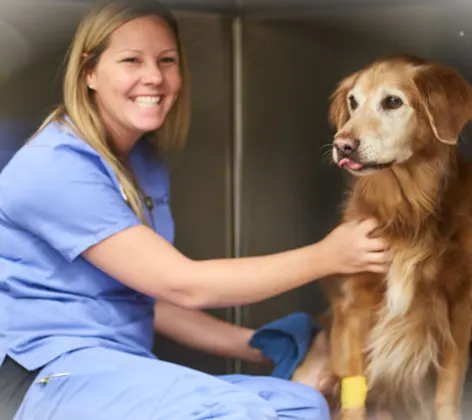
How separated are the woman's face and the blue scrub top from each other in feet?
0.28

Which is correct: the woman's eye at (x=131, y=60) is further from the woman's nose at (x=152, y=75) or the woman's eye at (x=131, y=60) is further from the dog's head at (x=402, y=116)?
the dog's head at (x=402, y=116)

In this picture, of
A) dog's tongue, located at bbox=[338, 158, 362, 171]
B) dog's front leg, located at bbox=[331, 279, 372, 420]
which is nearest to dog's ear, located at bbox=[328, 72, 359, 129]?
dog's tongue, located at bbox=[338, 158, 362, 171]

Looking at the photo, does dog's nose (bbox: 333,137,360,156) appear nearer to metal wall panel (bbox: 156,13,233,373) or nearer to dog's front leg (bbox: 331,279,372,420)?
dog's front leg (bbox: 331,279,372,420)

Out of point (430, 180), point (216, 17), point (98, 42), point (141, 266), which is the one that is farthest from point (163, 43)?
point (430, 180)

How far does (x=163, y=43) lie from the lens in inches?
43.4

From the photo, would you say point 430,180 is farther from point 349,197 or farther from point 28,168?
point 28,168

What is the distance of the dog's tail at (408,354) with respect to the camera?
1.07 meters

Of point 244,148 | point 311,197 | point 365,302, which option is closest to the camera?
point 365,302

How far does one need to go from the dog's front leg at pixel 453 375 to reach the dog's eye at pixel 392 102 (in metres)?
0.34

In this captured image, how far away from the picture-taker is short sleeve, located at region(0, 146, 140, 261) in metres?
1.02

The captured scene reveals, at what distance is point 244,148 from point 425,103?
465 mm

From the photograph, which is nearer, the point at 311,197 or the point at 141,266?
the point at 141,266

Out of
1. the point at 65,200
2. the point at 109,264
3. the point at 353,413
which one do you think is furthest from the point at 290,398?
the point at 65,200

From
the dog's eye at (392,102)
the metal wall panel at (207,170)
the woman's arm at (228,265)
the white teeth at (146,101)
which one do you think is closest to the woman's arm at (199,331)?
the metal wall panel at (207,170)
